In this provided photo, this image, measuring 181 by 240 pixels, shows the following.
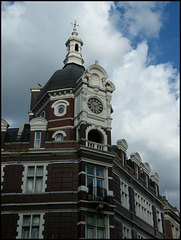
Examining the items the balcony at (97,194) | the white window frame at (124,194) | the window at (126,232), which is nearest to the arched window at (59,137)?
the balcony at (97,194)

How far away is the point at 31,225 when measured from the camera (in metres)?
33.2

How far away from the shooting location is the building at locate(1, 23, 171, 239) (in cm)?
3347

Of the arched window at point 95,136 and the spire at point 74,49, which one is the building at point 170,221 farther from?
the spire at point 74,49

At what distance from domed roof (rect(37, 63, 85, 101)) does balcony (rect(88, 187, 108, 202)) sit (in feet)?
40.0

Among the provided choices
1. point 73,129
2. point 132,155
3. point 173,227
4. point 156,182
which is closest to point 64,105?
point 73,129

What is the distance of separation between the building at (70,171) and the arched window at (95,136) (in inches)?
4.2

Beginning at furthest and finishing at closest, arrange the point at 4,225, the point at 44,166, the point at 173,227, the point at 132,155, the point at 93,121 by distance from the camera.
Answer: the point at 173,227, the point at 132,155, the point at 93,121, the point at 44,166, the point at 4,225

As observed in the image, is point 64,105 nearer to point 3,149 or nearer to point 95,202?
point 3,149

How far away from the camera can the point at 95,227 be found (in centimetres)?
3366

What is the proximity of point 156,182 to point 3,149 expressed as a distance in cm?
2392

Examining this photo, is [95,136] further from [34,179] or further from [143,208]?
[143,208]

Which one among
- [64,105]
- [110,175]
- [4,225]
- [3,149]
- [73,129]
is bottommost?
[4,225]

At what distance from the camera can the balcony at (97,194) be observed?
34.0m

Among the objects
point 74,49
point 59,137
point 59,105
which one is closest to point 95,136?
point 59,137
